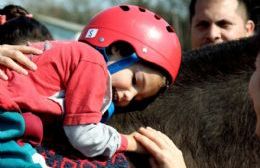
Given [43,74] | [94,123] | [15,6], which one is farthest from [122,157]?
[15,6]

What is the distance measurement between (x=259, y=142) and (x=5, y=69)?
1392mm

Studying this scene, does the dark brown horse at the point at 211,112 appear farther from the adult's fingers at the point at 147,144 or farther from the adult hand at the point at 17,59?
the adult hand at the point at 17,59

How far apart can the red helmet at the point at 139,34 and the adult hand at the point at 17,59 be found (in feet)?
1.09

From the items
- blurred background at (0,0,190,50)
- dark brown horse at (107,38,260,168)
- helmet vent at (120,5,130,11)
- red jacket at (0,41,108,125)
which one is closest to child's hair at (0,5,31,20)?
dark brown horse at (107,38,260,168)

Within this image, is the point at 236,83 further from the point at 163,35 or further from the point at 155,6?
the point at 155,6

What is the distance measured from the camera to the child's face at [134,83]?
275 cm

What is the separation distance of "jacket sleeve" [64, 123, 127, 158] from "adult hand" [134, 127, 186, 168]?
172 millimetres

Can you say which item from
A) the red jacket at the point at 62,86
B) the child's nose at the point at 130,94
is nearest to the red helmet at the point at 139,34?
the child's nose at the point at 130,94

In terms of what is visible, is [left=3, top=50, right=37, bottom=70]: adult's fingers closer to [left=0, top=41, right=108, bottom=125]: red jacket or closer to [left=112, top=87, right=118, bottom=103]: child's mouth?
[left=0, top=41, right=108, bottom=125]: red jacket

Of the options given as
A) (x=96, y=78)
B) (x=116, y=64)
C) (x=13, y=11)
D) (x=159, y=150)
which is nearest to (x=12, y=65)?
(x=96, y=78)

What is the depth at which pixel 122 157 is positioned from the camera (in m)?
2.73

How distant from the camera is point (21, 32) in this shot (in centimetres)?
403

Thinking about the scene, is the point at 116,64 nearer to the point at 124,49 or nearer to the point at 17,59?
the point at 124,49

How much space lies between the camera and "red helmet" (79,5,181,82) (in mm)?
2852
